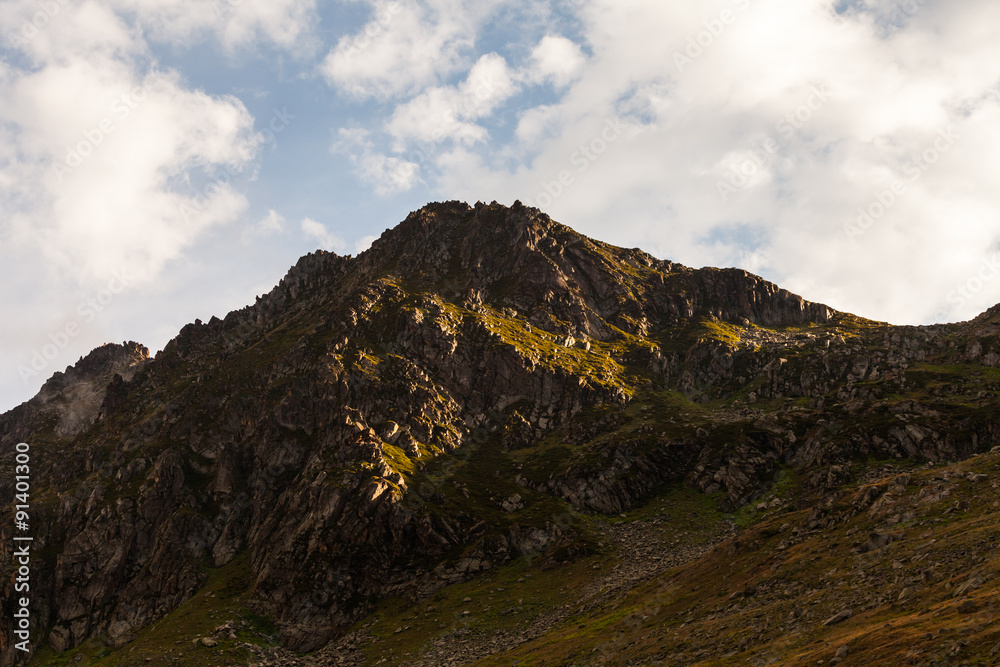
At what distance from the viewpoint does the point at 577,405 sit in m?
182

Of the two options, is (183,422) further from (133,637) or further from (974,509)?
(974,509)

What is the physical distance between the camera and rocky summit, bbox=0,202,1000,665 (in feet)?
189

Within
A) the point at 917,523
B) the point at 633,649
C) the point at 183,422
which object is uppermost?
the point at 183,422

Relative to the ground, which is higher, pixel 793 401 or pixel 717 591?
pixel 793 401

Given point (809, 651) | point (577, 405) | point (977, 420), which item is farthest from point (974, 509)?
point (577, 405)

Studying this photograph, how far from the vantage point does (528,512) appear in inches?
5271

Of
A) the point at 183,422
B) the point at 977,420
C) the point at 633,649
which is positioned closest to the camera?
the point at 633,649

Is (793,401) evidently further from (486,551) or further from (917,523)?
(917,523)

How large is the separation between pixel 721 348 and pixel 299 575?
473 feet

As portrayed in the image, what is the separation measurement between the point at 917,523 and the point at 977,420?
73.5m

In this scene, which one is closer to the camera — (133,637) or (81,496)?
(133,637)

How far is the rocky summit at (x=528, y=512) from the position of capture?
5766 centimetres

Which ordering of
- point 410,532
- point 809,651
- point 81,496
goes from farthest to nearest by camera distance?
point 81,496
point 410,532
point 809,651

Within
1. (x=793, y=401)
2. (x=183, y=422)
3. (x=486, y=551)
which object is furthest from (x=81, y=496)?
(x=793, y=401)
